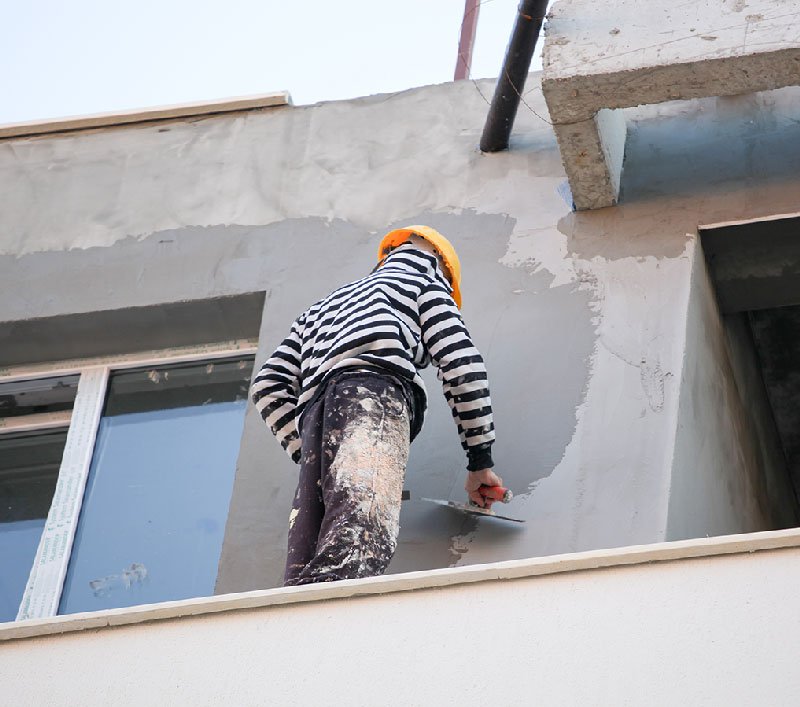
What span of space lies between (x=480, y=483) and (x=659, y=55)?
5.85 feet

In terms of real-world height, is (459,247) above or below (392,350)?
above

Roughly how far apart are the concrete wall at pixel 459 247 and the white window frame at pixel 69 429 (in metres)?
0.22

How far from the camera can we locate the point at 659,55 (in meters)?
4.77

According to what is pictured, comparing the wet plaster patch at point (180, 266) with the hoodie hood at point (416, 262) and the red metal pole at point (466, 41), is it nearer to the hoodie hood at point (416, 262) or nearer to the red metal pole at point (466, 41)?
the hoodie hood at point (416, 262)

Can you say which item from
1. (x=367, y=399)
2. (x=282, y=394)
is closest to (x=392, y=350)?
(x=367, y=399)

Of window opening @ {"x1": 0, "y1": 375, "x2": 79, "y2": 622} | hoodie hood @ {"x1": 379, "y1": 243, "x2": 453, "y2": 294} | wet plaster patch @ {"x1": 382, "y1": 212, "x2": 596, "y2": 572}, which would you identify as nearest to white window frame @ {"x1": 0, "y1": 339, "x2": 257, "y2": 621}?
window opening @ {"x1": 0, "y1": 375, "x2": 79, "y2": 622}

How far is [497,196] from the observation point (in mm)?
5691

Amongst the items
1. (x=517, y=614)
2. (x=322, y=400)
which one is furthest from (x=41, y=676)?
(x=322, y=400)

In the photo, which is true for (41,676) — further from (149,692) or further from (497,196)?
(497,196)

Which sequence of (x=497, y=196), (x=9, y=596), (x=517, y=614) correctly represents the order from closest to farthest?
(x=517, y=614) → (x=9, y=596) → (x=497, y=196)

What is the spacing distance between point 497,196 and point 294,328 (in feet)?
5.11

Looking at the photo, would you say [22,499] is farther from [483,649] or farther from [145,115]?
[483,649]

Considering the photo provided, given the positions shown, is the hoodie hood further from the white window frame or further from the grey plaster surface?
the white window frame

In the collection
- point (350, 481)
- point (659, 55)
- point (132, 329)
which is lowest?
point (350, 481)
